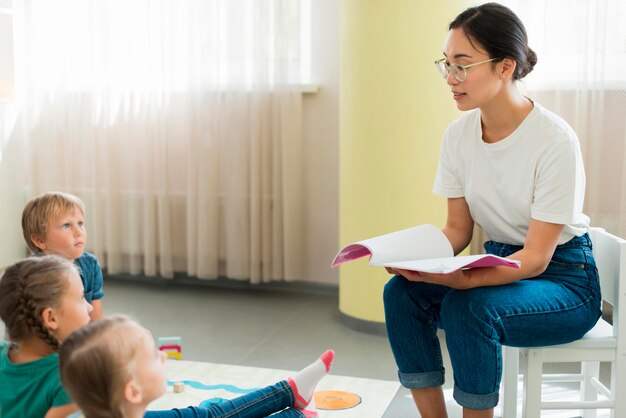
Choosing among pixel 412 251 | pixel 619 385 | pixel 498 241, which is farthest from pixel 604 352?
pixel 412 251

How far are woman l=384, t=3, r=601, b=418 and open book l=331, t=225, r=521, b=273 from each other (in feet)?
0.13

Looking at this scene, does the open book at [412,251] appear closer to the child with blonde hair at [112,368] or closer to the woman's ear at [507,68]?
the woman's ear at [507,68]

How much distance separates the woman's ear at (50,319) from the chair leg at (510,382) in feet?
3.31

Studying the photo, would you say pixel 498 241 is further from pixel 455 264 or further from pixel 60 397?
pixel 60 397

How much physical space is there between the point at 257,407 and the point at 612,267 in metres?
0.84

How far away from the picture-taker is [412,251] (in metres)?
1.85

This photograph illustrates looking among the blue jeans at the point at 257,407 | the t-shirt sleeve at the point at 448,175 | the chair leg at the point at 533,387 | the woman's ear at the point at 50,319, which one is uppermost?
the t-shirt sleeve at the point at 448,175

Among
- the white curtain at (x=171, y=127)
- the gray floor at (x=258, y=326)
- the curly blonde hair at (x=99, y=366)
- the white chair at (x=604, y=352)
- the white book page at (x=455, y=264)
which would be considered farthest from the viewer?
the white curtain at (x=171, y=127)

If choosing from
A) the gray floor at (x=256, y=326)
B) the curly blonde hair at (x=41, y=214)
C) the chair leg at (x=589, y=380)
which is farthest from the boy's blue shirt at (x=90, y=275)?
the chair leg at (x=589, y=380)

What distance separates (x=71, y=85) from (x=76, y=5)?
0.35m

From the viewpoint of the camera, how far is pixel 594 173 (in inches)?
113

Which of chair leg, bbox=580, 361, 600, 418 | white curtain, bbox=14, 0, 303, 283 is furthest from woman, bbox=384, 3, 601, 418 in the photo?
white curtain, bbox=14, 0, 303, 283

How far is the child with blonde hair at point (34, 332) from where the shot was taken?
5.11 ft

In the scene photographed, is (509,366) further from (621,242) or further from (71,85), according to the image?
(71,85)
